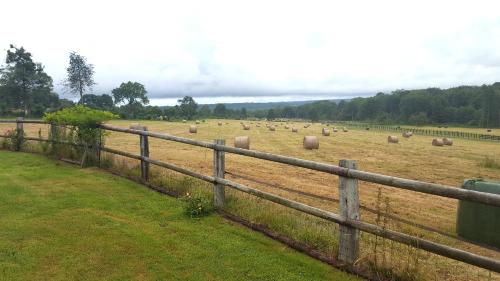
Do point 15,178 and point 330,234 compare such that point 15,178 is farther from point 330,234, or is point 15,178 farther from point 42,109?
point 42,109

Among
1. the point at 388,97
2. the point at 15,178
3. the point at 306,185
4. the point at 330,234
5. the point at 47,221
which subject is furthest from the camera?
the point at 388,97

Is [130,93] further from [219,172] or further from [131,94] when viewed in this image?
[219,172]

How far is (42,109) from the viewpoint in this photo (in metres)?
82.4

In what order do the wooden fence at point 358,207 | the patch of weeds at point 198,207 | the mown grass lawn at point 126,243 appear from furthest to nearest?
1. the patch of weeds at point 198,207
2. the mown grass lawn at point 126,243
3. the wooden fence at point 358,207

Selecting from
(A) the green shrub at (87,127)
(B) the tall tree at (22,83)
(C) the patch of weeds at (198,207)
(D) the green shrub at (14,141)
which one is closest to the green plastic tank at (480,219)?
(C) the patch of weeds at (198,207)

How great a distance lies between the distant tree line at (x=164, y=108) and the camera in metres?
84.7

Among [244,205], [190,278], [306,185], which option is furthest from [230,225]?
[306,185]

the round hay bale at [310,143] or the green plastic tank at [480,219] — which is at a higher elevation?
the green plastic tank at [480,219]

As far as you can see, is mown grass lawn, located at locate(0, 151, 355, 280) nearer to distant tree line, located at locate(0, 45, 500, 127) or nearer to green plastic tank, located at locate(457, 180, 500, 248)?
green plastic tank, located at locate(457, 180, 500, 248)

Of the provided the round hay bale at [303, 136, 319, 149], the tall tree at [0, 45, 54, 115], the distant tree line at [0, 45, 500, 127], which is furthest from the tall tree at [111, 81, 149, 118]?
the round hay bale at [303, 136, 319, 149]

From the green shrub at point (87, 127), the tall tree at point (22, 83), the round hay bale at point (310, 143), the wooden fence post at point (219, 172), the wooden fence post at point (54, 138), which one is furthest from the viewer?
the tall tree at point (22, 83)

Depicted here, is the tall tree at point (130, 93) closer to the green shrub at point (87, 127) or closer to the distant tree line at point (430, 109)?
the distant tree line at point (430, 109)

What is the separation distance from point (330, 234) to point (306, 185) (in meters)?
8.38

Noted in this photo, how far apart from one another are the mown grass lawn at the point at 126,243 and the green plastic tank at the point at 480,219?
163 inches
